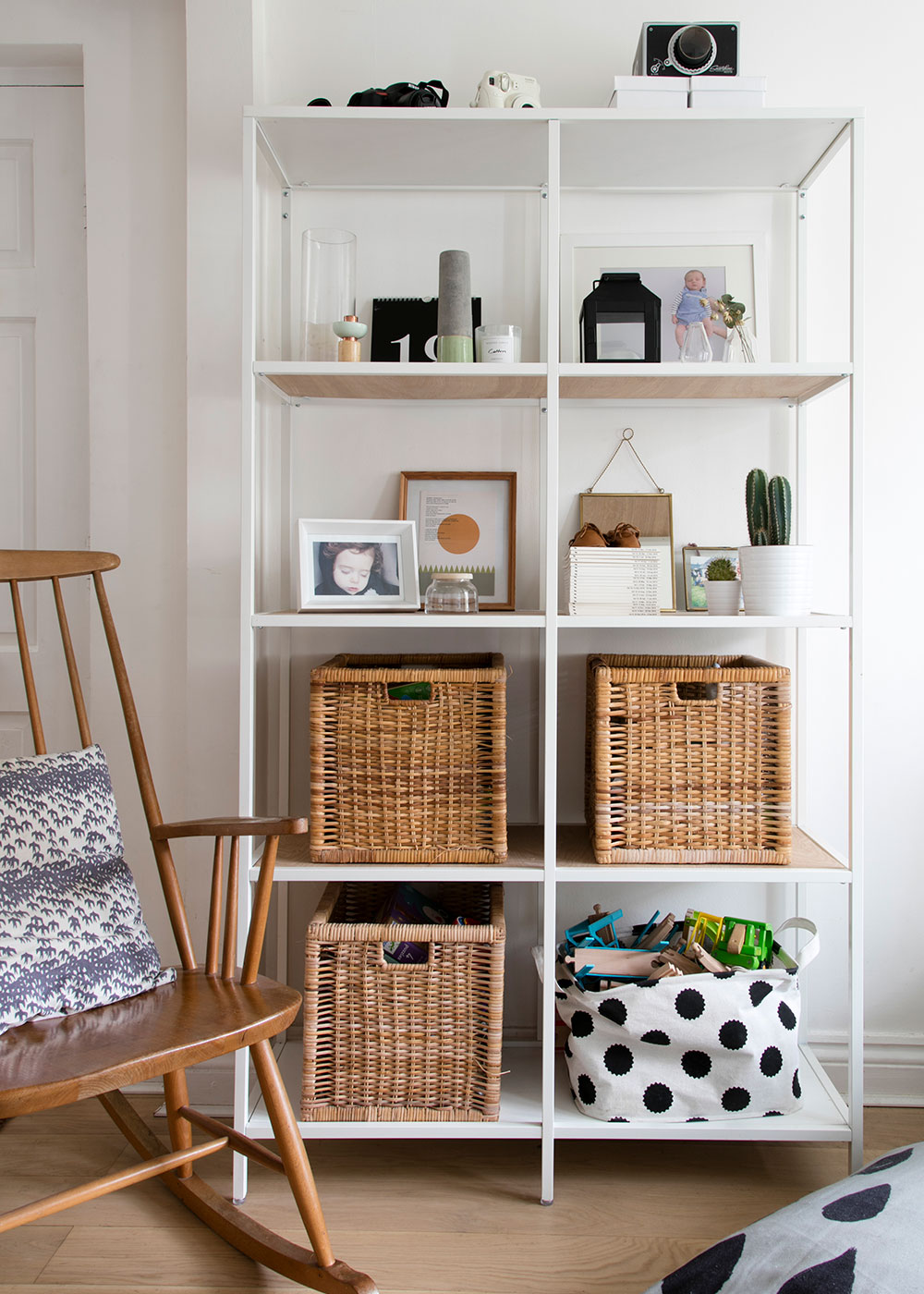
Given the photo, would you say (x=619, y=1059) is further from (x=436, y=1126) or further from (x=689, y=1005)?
(x=436, y=1126)

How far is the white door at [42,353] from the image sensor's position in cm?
212

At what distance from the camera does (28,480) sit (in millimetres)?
2162

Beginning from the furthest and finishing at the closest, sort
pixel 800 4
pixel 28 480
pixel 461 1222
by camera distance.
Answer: pixel 28 480
pixel 800 4
pixel 461 1222

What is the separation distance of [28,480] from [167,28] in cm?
99

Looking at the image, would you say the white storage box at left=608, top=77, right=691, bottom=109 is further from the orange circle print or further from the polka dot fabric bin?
the polka dot fabric bin

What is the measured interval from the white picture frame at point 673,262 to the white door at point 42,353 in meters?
1.07

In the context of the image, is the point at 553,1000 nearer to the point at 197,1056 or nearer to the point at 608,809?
the point at 608,809

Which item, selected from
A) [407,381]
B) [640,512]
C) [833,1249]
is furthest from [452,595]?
[833,1249]

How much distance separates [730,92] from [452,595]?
101cm

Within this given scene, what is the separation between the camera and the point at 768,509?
1686mm

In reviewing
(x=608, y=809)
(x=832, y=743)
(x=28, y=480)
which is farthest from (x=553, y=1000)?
(x=28, y=480)

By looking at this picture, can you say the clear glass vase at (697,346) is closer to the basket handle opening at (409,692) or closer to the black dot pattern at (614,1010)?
the basket handle opening at (409,692)

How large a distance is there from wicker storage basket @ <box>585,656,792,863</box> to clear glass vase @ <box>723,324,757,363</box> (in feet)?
1.97

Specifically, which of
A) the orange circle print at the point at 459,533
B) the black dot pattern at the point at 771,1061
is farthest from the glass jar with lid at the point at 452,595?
the black dot pattern at the point at 771,1061
